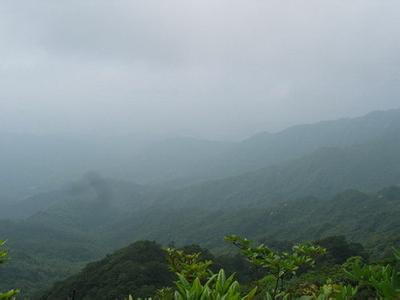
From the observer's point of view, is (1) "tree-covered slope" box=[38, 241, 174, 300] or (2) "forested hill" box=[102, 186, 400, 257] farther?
(2) "forested hill" box=[102, 186, 400, 257]

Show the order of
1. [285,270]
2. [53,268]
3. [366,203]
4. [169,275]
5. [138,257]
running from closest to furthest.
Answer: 1. [285,270]
2. [169,275]
3. [138,257]
4. [53,268]
5. [366,203]

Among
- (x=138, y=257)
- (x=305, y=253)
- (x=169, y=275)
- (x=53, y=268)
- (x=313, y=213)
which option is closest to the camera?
(x=305, y=253)

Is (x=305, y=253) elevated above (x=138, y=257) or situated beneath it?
elevated above

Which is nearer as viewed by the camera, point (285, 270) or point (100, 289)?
point (285, 270)

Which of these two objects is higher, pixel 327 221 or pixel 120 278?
pixel 120 278

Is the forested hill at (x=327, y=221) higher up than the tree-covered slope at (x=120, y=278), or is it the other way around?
the tree-covered slope at (x=120, y=278)

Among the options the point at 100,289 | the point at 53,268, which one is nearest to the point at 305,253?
the point at 100,289

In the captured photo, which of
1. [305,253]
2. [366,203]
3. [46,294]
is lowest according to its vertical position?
[366,203]

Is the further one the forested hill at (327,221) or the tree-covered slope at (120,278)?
the forested hill at (327,221)

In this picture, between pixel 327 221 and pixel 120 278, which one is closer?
pixel 120 278

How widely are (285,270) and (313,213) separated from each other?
195 metres

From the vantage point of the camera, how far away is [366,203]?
7106 inches

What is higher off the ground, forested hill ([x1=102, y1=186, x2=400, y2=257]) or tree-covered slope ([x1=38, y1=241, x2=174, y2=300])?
tree-covered slope ([x1=38, y1=241, x2=174, y2=300])

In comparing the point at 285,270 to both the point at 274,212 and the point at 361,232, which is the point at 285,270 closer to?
the point at 361,232
